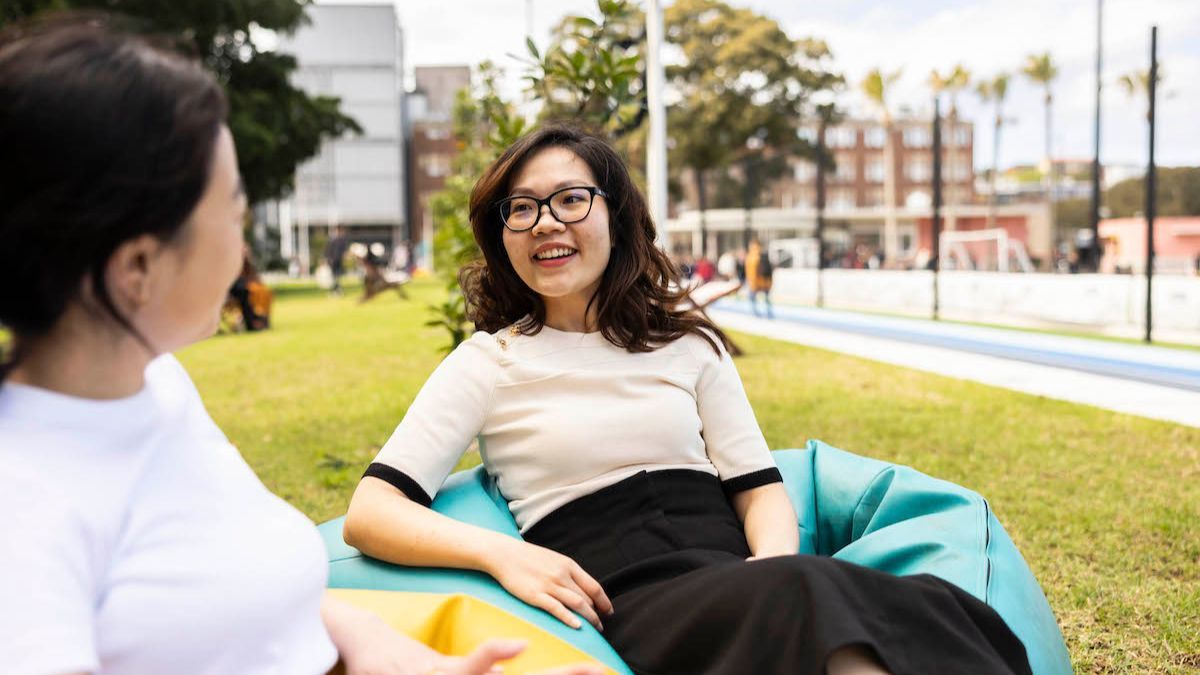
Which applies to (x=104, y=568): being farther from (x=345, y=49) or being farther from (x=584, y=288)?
(x=345, y=49)

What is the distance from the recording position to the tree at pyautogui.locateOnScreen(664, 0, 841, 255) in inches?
1387

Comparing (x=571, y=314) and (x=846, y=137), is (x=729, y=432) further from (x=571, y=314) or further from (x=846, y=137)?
(x=846, y=137)

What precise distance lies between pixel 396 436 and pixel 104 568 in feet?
3.85

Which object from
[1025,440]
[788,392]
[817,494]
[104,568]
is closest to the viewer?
[104,568]

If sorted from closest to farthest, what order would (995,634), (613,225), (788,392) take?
(995,634), (613,225), (788,392)

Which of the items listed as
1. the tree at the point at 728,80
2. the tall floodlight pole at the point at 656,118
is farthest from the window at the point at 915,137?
the tall floodlight pole at the point at 656,118

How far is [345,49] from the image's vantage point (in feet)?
217

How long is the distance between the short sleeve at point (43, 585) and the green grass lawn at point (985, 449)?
268cm

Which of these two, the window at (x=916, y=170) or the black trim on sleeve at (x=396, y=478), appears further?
the window at (x=916, y=170)

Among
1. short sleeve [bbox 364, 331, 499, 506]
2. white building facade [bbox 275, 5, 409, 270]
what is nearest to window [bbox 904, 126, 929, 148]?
white building facade [bbox 275, 5, 409, 270]

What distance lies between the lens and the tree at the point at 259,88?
25.9 meters

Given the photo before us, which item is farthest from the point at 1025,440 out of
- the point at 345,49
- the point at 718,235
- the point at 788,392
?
the point at 345,49

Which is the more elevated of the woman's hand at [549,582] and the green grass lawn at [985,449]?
the woman's hand at [549,582]

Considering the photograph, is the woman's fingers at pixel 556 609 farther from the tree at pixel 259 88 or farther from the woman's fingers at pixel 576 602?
the tree at pixel 259 88
